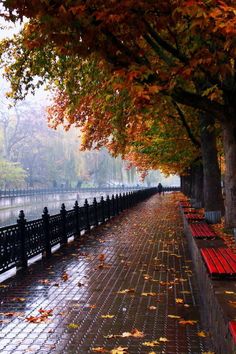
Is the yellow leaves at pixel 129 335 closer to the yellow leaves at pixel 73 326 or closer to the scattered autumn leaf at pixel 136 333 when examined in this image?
the scattered autumn leaf at pixel 136 333

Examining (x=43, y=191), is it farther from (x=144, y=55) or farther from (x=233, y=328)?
(x=233, y=328)

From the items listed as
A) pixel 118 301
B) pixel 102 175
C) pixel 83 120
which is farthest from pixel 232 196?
pixel 102 175

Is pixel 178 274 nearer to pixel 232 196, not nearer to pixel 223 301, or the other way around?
pixel 232 196

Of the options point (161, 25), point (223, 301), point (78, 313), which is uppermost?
point (161, 25)

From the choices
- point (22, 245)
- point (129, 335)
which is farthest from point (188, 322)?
point (22, 245)

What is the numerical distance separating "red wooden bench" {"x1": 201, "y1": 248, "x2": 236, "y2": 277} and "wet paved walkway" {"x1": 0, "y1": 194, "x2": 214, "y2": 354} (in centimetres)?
81

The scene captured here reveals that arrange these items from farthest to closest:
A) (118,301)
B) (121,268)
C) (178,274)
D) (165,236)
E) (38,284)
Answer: (165,236), (121,268), (178,274), (38,284), (118,301)

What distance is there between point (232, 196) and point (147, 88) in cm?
493

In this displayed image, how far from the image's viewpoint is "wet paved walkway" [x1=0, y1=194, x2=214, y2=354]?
5.90m

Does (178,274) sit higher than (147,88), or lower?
lower

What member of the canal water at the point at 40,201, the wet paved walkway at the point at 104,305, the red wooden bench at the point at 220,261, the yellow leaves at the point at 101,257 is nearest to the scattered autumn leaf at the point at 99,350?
the wet paved walkway at the point at 104,305

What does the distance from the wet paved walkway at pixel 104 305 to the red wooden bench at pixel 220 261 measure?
2.64ft

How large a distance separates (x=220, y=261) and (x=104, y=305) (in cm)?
202

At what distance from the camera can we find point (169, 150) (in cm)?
2536
